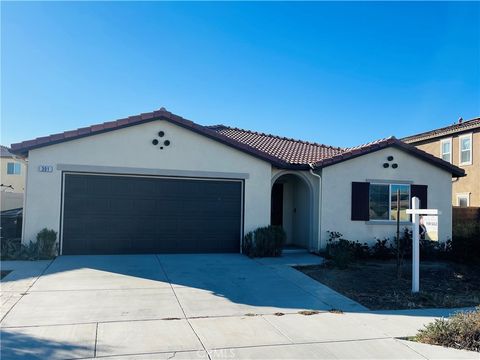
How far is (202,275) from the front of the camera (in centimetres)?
1009

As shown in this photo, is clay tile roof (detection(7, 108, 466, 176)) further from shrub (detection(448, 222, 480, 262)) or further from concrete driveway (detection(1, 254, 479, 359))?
concrete driveway (detection(1, 254, 479, 359))

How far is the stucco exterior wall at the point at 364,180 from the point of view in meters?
14.3

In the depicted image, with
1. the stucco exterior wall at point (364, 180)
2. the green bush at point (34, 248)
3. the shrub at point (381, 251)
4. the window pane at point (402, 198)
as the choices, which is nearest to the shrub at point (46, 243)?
the green bush at point (34, 248)

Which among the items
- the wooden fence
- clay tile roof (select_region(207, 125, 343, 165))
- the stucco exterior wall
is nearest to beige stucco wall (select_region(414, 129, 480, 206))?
the wooden fence

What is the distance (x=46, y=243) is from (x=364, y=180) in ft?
33.4

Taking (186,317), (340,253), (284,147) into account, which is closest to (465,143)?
(284,147)

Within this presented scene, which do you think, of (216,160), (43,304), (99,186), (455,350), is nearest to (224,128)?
(216,160)

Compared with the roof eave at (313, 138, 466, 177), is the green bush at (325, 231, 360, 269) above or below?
below

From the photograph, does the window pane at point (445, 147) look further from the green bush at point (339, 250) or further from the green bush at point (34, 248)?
the green bush at point (34, 248)

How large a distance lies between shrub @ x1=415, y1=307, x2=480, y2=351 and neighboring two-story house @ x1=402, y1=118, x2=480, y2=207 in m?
15.9

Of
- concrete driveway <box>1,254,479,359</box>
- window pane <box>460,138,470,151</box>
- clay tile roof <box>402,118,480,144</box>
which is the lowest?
concrete driveway <box>1,254,479,359</box>

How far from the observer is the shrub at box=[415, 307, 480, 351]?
5.85 m

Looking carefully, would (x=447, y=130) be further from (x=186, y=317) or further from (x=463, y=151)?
(x=186, y=317)

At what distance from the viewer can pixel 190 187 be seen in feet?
44.7
